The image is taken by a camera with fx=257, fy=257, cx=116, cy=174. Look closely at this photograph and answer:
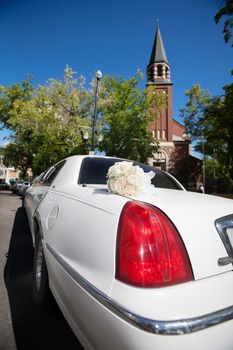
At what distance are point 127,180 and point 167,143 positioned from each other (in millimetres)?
42453

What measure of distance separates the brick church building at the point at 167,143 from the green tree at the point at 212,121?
7.80m

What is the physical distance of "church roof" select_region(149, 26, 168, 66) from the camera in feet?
145

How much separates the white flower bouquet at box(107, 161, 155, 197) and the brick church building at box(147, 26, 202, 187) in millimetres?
A: 40539

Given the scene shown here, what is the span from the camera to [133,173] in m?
1.85

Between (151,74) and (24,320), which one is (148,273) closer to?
(24,320)

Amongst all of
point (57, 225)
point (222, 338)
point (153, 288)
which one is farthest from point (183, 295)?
point (57, 225)

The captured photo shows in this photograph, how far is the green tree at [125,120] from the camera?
21656mm

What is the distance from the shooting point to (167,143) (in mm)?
43062

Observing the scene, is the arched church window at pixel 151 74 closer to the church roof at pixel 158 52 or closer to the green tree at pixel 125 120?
the church roof at pixel 158 52

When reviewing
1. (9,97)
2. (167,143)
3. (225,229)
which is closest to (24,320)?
(225,229)

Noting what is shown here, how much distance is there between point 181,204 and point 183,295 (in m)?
0.53

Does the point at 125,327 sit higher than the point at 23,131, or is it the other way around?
the point at 23,131

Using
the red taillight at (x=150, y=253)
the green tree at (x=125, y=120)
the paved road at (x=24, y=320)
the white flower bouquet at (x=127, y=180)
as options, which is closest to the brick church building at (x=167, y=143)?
the green tree at (x=125, y=120)

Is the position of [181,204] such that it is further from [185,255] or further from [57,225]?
[57,225]
